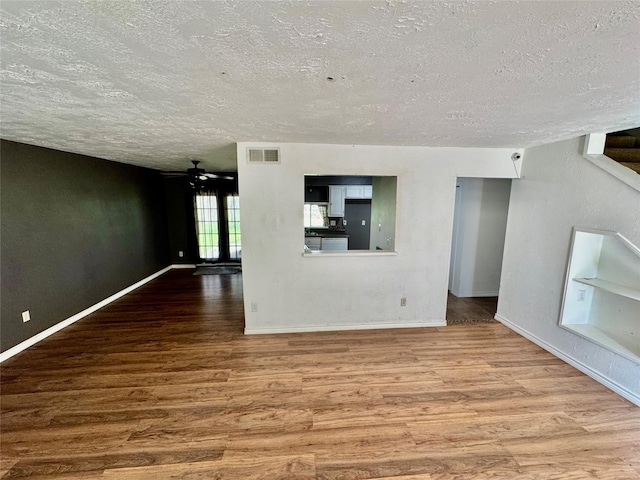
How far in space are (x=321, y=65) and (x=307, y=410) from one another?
7.65 feet

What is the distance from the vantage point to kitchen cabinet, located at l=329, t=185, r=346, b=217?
20.5ft

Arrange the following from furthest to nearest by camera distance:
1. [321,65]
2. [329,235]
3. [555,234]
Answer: [329,235] < [555,234] < [321,65]

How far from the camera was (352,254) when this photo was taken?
131 inches

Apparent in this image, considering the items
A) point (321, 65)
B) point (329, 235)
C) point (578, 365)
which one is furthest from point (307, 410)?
point (329, 235)

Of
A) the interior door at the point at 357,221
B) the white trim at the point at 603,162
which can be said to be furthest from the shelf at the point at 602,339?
the interior door at the point at 357,221

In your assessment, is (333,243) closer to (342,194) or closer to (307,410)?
(342,194)

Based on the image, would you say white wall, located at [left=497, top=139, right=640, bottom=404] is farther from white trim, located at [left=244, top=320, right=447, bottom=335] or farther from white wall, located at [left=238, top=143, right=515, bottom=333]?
white trim, located at [left=244, top=320, right=447, bottom=335]

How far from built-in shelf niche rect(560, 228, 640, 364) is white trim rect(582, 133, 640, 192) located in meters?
0.47

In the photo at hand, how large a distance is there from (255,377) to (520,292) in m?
3.32

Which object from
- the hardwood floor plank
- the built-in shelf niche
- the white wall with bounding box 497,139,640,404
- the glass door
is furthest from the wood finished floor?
the glass door

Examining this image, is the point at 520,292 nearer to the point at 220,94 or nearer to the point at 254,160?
the point at 254,160

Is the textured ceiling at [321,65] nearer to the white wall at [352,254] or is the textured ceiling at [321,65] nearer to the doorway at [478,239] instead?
the white wall at [352,254]

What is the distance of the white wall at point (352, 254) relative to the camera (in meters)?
3.10

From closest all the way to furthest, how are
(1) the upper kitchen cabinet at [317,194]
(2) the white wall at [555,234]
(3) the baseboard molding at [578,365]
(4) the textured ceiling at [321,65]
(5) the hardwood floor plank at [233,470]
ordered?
1. (4) the textured ceiling at [321,65]
2. (5) the hardwood floor plank at [233,470]
3. (3) the baseboard molding at [578,365]
4. (2) the white wall at [555,234]
5. (1) the upper kitchen cabinet at [317,194]
